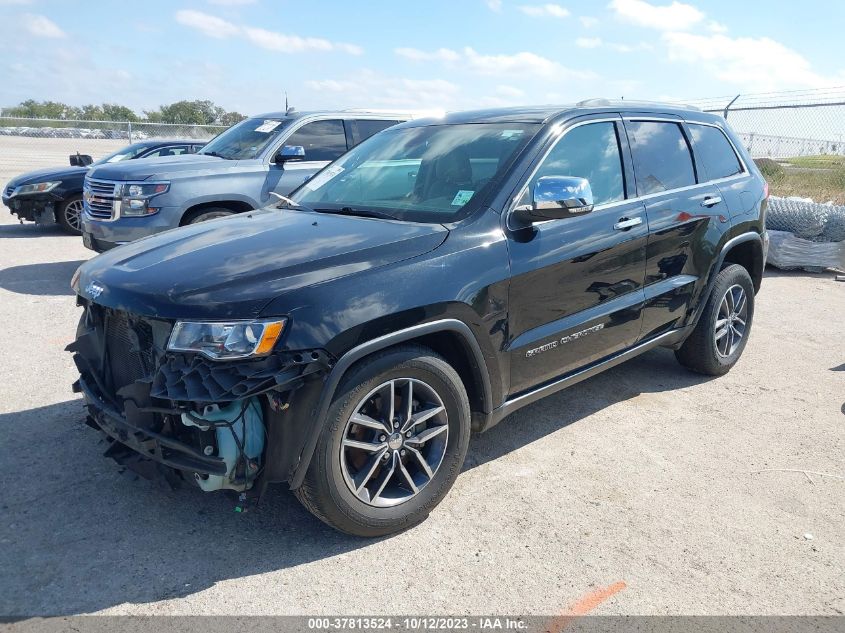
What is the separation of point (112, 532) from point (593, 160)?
10.4 feet

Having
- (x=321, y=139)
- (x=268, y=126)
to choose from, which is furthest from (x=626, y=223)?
(x=268, y=126)

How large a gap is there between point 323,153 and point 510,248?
16.3ft

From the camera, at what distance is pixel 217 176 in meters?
7.16

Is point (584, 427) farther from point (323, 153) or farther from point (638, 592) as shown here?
point (323, 153)

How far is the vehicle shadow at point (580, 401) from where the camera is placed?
4102 millimetres

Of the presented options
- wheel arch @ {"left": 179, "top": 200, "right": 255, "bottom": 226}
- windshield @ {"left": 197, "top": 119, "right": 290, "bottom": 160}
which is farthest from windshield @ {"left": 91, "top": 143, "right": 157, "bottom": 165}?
wheel arch @ {"left": 179, "top": 200, "right": 255, "bottom": 226}

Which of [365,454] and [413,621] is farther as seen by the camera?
[365,454]

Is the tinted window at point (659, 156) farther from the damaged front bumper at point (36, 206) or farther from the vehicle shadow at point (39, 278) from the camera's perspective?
the damaged front bumper at point (36, 206)

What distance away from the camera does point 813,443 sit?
13.7 ft

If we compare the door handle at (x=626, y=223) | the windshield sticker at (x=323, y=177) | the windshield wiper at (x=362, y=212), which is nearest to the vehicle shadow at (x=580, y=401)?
the door handle at (x=626, y=223)

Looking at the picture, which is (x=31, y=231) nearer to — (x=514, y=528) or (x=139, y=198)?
(x=139, y=198)

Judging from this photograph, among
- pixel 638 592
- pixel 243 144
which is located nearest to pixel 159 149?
pixel 243 144

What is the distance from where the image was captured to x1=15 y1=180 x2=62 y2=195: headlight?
10.2 meters

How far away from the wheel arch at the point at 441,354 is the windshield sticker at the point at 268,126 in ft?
17.6
